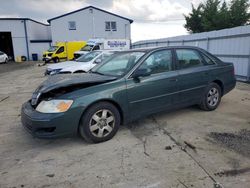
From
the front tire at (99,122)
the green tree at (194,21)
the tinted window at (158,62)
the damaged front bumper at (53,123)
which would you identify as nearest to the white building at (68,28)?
the green tree at (194,21)

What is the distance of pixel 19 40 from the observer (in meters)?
30.5

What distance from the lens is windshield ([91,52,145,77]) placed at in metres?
4.01

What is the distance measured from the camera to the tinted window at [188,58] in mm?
4465

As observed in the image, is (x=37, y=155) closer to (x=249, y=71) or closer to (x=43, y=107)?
(x=43, y=107)

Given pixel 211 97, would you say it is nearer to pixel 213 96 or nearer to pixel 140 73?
pixel 213 96

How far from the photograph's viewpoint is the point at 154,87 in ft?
13.1

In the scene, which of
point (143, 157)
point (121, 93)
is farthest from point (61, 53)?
Result: point (143, 157)

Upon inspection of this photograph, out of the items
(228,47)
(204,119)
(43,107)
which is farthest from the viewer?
(228,47)

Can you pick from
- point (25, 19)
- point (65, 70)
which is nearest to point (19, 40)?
point (25, 19)

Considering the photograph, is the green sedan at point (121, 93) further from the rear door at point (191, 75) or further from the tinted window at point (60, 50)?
the tinted window at point (60, 50)

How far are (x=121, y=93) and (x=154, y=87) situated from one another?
71 cm

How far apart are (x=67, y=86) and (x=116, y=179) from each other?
167 cm

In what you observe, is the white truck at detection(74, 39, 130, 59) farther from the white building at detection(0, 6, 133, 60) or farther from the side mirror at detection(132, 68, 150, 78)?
the side mirror at detection(132, 68, 150, 78)

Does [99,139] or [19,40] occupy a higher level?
[19,40]
